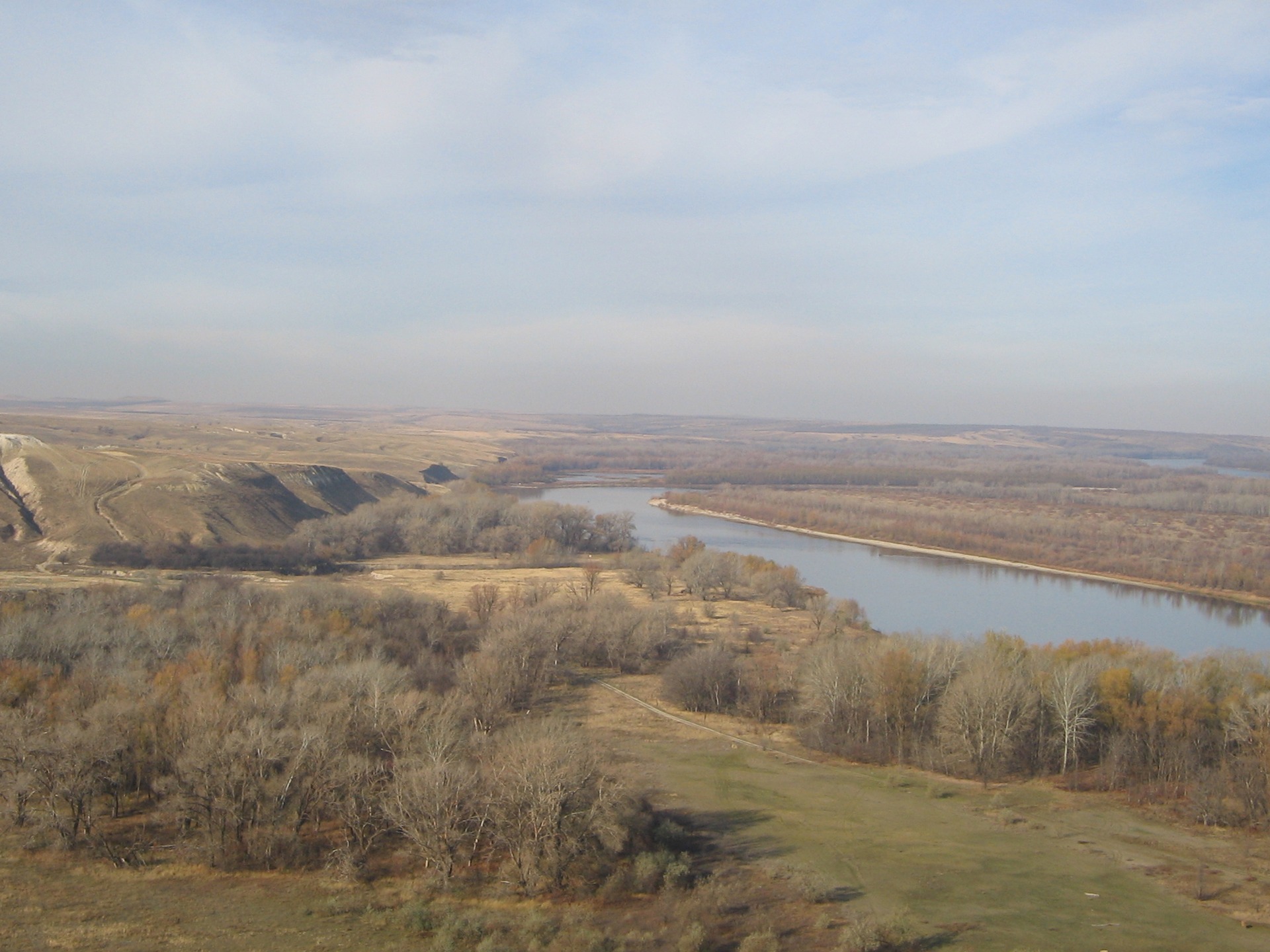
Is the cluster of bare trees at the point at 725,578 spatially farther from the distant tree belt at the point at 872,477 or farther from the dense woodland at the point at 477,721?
the distant tree belt at the point at 872,477

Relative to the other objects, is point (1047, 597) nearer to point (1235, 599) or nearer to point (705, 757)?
point (1235, 599)

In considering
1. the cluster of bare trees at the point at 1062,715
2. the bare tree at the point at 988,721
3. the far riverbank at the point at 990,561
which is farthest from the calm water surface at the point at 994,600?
the bare tree at the point at 988,721

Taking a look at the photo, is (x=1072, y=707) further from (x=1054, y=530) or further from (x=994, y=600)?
(x=1054, y=530)

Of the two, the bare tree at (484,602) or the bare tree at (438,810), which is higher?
the bare tree at (438,810)

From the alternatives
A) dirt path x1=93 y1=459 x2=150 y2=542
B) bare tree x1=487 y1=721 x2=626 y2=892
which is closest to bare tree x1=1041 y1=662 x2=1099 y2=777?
bare tree x1=487 y1=721 x2=626 y2=892

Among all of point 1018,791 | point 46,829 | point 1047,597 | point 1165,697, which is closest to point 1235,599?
point 1047,597

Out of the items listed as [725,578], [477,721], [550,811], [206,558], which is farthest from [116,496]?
[550,811]
